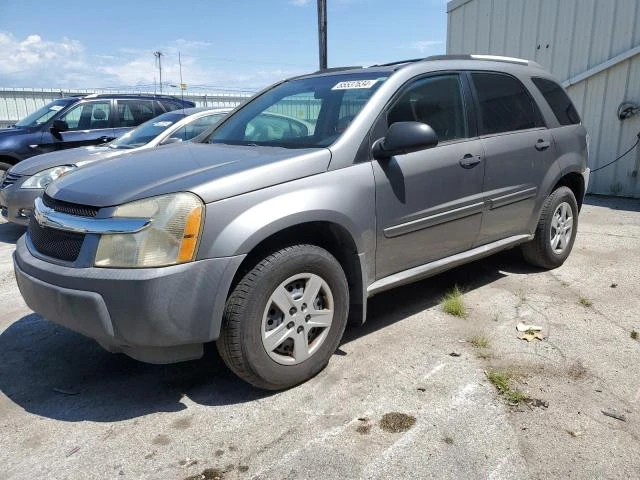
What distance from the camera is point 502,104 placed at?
4.18 m

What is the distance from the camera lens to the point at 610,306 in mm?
4141

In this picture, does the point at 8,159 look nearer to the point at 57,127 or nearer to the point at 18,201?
the point at 57,127

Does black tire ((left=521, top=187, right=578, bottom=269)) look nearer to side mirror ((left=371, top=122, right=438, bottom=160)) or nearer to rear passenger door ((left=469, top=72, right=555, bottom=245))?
rear passenger door ((left=469, top=72, right=555, bottom=245))

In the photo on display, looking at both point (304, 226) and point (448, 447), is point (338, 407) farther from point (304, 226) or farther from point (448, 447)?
point (304, 226)

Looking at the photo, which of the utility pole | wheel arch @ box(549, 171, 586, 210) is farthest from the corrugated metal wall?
wheel arch @ box(549, 171, 586, 210)

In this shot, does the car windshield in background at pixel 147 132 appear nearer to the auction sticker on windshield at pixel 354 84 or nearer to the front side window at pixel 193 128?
the front side window at pixel 193 128

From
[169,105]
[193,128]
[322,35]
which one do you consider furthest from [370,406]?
[322,35]

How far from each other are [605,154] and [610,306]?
5.75 m

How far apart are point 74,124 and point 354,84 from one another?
20.9 ft

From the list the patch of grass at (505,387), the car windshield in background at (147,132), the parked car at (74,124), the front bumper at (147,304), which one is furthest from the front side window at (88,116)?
the patch of grass at (505,387)

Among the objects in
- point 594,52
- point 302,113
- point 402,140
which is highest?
point 594,52

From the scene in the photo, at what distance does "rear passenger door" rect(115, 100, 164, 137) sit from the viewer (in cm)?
880

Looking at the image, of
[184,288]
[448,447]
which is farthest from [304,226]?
[448,447]

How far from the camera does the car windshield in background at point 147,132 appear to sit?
6.55 meters
